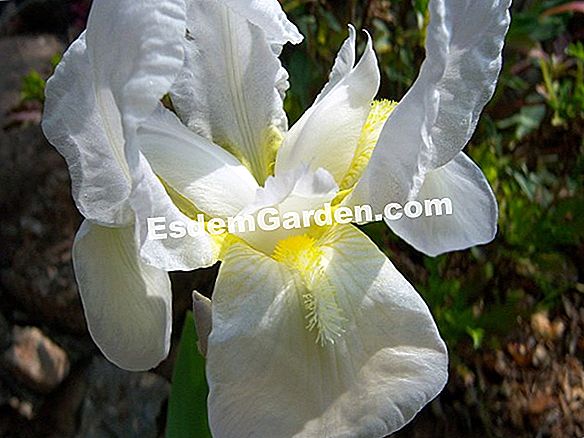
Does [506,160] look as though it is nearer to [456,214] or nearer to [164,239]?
[456,214]

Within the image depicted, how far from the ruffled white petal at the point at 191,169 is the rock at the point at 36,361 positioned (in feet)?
4.11

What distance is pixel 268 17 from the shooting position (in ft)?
2.33

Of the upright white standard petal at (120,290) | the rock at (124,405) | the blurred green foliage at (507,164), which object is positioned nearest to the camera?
the upright white standard petal at (120,290)

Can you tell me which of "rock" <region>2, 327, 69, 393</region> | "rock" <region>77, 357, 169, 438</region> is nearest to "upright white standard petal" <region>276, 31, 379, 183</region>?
"rock" <region>77, 357, 169, 438</region>

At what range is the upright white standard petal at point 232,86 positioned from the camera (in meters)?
0.75

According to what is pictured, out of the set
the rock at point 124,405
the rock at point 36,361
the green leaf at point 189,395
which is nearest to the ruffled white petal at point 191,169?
the green leaf at point 189,395

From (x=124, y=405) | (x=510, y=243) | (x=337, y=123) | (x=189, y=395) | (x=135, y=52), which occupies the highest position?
(x=135, y=52)

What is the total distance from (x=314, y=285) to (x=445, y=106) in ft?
0.60

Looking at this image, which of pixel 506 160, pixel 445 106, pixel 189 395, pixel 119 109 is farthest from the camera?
pixel 506 160

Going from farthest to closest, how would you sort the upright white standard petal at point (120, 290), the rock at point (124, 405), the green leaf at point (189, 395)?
the rock at point (124, 405)
the green leaf at point (189, 395)
the upright white standard petal at point (120, 290)

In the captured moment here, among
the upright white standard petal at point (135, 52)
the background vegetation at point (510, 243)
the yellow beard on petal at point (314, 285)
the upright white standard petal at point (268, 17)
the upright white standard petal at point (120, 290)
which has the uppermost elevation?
the upright white standard petal at point (135, 52)

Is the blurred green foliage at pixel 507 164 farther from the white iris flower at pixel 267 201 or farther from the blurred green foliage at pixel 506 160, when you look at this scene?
the white iris flower at pixel 267 201

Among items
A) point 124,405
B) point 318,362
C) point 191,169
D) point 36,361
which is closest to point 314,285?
point 318,362

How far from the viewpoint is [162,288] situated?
70 centimetres
